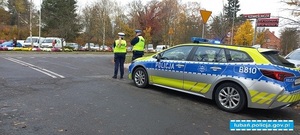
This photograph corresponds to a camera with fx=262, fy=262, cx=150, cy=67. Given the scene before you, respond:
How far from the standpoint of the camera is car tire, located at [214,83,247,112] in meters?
5.61

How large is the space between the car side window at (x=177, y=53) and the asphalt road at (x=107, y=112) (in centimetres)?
102

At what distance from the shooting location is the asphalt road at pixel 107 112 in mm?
4285

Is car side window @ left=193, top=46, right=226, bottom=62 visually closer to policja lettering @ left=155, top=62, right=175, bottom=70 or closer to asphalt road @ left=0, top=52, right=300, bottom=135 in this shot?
policja lettering @ left=155, top=62, right=175, bottom=70

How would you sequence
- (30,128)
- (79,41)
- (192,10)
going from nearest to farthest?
(30,128)
(79,41)
(192,10)

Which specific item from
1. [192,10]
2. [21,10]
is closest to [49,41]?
[21,10]

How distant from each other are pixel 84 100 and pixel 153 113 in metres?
1.71

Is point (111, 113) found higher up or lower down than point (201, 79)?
lower down

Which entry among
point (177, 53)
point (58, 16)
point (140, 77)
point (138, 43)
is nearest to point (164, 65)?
point (177, 53)

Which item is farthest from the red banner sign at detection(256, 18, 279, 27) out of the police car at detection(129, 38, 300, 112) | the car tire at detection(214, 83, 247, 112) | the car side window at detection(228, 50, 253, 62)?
the car tire at detection(214, 83, 247, 112)

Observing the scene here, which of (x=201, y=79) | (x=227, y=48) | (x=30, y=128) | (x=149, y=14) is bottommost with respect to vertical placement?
(x=30, y=128)

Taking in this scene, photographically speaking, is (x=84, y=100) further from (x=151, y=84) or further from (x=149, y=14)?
(x=149, y=14)

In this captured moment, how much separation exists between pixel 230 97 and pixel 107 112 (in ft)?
8.87

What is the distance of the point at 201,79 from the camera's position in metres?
6.28

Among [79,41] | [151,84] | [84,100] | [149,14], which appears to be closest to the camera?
[84,100]
